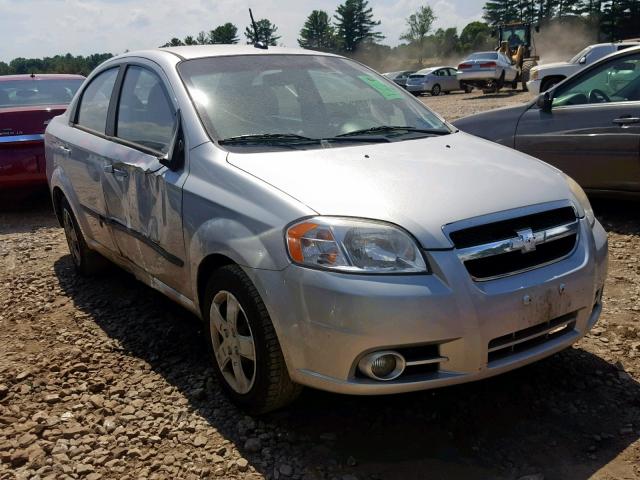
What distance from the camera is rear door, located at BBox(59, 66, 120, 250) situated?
4102mm

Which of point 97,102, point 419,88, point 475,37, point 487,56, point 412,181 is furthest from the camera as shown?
point 475,37

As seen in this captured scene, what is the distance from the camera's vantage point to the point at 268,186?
2.67m

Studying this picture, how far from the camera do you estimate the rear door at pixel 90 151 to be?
410cm

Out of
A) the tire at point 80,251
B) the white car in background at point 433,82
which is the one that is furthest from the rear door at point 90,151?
the white car in background at point 433,82

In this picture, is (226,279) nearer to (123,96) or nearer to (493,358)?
(493,358)

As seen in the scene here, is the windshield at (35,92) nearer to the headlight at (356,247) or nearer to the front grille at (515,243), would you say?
the headlight at (356,247)

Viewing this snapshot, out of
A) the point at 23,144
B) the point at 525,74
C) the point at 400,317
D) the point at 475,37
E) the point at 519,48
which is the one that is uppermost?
the point at 475,37

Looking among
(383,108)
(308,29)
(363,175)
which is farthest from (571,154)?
(308,29)

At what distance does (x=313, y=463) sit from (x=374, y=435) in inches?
12.7

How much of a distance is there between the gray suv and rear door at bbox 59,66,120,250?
40cm

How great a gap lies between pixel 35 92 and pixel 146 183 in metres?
5.05

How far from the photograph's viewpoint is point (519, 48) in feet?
90.8

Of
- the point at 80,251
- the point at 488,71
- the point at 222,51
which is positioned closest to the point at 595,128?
the point at 222,51

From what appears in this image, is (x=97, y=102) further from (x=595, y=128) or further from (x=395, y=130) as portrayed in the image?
(x=595, y=128)
